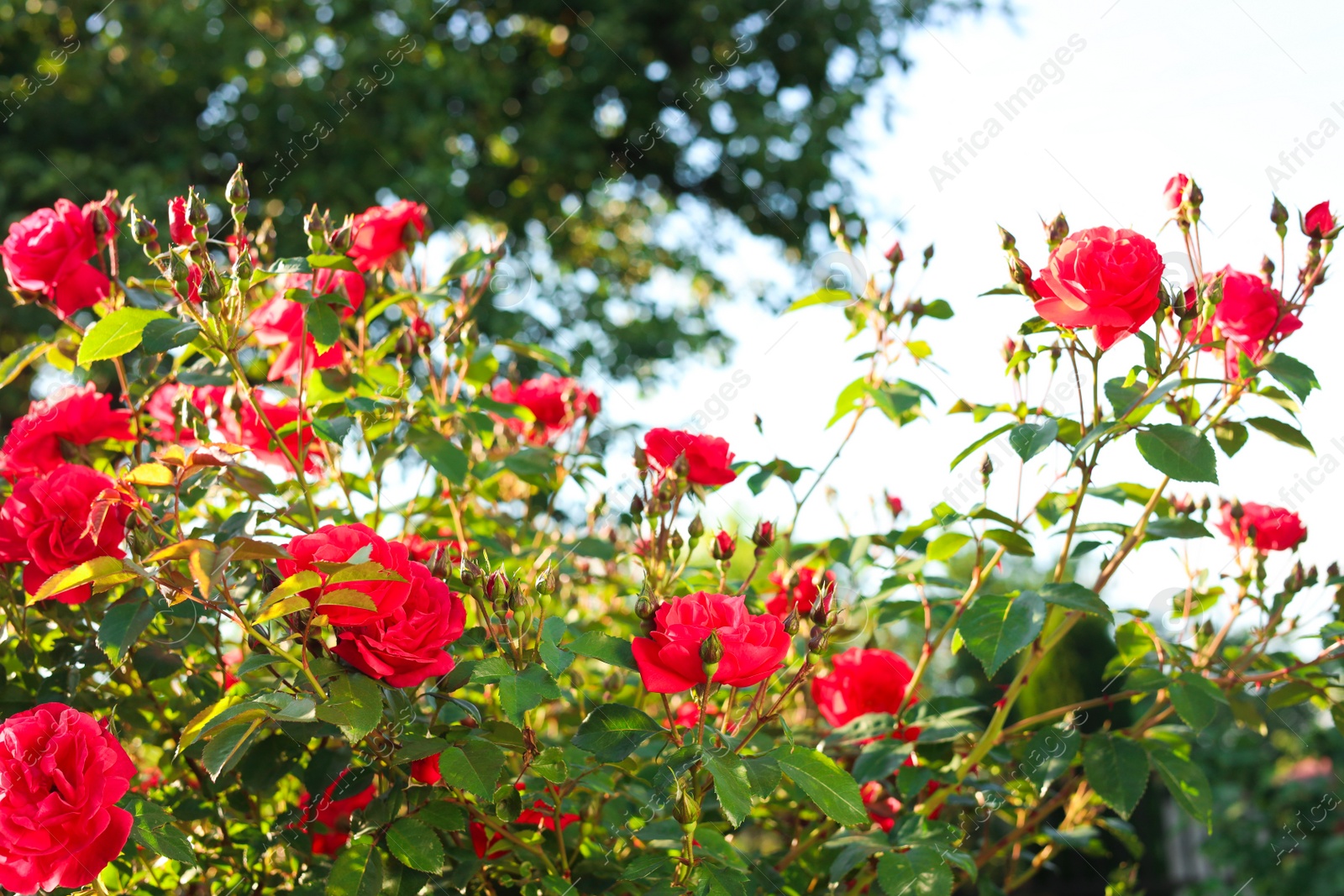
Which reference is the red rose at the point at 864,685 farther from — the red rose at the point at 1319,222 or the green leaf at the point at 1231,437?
the red rose at the point at 1319,222

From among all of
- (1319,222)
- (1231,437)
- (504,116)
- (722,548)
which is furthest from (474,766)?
(504,116)

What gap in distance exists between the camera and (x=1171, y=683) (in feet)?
4.53

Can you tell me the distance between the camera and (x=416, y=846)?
102 centimetres

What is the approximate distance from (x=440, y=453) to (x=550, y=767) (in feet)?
1.74

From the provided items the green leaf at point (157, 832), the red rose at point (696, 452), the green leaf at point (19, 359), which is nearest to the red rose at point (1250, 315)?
the red rose at point (696, 452)

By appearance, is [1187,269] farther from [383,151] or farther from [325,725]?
[383,151]

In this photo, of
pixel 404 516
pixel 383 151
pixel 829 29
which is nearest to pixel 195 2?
pixel 383 151

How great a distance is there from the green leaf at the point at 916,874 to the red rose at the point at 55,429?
112cm

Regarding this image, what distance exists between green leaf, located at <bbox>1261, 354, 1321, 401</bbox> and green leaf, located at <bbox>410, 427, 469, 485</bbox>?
3.21ft

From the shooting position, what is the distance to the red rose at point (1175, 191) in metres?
1.35

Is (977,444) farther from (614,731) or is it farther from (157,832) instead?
(157,832)

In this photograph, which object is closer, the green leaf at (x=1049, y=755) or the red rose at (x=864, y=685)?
the green leaf at (x=1049, y=755)

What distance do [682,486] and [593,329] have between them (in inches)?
263

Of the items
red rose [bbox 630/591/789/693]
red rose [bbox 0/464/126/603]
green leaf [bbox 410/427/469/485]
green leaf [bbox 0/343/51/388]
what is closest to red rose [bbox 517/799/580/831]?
red rose [bbox 630/591/789/693]
